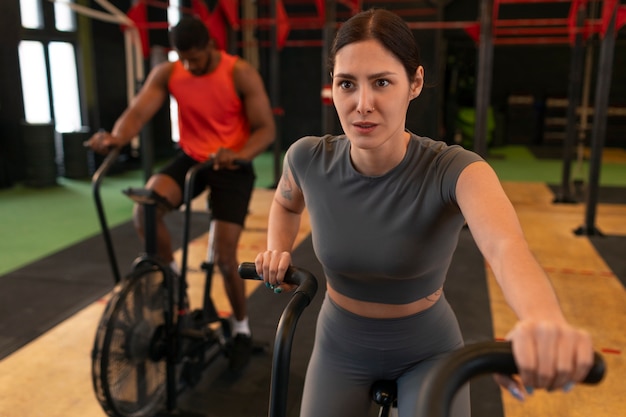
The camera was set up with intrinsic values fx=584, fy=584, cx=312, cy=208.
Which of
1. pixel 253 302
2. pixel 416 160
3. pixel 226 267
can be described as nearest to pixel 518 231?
pixel 416 160

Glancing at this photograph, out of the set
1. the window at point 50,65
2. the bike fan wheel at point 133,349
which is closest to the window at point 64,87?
the window at point 50,65

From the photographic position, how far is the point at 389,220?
1.23 m

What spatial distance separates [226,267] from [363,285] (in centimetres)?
141

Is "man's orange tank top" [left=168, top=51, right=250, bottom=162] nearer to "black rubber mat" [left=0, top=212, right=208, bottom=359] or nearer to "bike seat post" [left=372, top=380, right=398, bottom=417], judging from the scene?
"black rubber mat" [left=0, top=212, right=208, bottom=359]

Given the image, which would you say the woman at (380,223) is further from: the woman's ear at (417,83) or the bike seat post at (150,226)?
the bike seat post at (150,226)

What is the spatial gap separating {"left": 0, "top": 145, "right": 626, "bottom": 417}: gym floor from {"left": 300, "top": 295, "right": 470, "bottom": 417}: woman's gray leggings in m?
1.03

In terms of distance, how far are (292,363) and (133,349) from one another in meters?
0.84

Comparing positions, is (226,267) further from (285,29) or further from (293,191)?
(285,29)

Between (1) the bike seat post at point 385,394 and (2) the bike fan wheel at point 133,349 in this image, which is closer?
(1) the bike seat post at point 385,394

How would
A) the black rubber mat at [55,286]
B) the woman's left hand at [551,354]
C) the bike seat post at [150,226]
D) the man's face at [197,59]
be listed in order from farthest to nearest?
the black rubber mat at [55,286], the man's face at [197,59], the bike seat post at [150,226], the woman's left hand at [551,354]

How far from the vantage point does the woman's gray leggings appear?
4.34ft

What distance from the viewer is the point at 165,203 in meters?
2.35

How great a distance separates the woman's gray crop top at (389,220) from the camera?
1210mm

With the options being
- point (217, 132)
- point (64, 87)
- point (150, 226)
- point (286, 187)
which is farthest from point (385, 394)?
point (64, 87)
